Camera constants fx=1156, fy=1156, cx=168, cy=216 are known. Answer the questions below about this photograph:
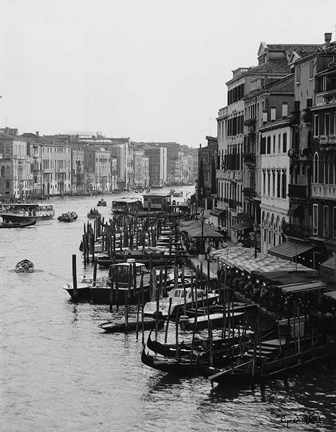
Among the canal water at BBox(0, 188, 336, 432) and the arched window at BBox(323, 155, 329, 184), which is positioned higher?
the arched window at BBox(323, 155, 329, 184)

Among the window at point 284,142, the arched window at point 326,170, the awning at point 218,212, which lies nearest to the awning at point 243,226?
the window at point 284,142

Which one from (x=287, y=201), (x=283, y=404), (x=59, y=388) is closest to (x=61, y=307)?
(x=287, y=201)

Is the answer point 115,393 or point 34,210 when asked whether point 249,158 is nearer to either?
point 115,393

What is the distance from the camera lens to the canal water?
17.0 meters

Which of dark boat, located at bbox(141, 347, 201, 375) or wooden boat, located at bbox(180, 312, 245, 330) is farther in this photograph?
wooden boat, located at bbox(180, 312, 245, 330)

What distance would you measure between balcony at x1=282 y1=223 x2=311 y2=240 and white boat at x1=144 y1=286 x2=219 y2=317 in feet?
8.34

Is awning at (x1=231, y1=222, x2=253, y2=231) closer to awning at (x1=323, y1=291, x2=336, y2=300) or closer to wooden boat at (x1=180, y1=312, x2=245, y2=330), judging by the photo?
wooden boat at (x1=180, y1=312, x2=245, y2=330)

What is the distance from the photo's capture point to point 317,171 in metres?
26.8

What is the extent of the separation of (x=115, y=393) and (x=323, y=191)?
9298 millimetres

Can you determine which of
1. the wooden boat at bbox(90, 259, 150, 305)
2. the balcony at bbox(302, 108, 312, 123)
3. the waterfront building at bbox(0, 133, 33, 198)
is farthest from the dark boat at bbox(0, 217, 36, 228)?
the balcony at bbox(302, 108, 312, 123)

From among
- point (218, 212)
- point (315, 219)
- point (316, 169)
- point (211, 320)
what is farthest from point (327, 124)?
point (218, 212)

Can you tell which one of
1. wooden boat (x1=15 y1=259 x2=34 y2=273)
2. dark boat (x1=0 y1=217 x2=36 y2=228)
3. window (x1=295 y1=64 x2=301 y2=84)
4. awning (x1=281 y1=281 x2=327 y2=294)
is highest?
window (x1=295 y1=64 x2=301 y2=84)

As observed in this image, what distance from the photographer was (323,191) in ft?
86.2

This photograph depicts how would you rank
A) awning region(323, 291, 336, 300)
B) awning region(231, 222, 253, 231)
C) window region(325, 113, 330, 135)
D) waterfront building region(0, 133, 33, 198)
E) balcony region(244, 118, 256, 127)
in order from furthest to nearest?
1. waterfront building region(0, 133, 33, 198)
2. balcony region(244, 118, 256, 127)
3. awning region(231, 222, 253, 231)
4. window region(325, 113, 330, 135)
5. awning region(323, 291, 336, 300)
